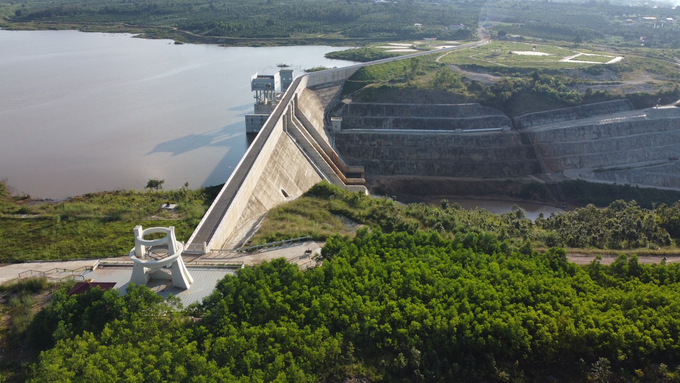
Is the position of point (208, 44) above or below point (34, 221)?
above

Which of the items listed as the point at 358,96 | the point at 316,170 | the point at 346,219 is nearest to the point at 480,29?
the point at 358,96

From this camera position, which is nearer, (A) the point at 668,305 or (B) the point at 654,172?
(A) the point at 668,305

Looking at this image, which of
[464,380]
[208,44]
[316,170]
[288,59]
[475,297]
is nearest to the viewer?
[464,380]

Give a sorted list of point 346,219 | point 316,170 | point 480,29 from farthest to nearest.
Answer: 1. point 480,29
2. point 316,170
3. point 346,219

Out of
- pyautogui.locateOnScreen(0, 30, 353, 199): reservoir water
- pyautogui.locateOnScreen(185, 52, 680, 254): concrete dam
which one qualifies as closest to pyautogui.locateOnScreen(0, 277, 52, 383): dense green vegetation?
pyautogui.locateOnScreen(0, 30, 353, 199): reservoir water

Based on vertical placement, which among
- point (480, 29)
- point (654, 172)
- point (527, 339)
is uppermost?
point (480, 29)

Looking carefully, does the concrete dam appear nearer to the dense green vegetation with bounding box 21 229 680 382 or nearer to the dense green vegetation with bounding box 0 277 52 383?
the dense green vegetation with bounding box 21 229 680 382

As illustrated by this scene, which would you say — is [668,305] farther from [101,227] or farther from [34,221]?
[34,221]
